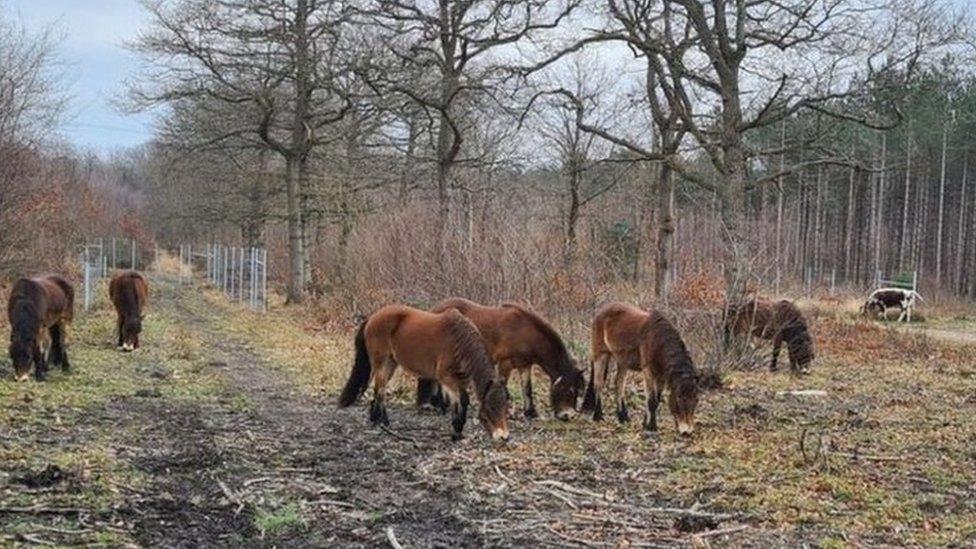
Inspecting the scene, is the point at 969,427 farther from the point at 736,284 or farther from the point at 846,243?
the point at 846,243

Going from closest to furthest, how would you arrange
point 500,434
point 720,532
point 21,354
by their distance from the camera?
1. point 720,532
2. point 500,434
3. point 21,354

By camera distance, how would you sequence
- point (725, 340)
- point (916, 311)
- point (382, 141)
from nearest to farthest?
point (725, 340) → point (382, 141) → point (916, 311)

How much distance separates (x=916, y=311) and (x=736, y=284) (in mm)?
21722

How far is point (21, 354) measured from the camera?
11016 mm

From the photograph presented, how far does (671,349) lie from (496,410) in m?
2.06

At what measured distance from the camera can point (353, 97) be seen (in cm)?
2239

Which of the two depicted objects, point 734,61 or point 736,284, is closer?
point 736,284

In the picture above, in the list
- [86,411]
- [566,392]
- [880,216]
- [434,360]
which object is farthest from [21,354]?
[880,216]

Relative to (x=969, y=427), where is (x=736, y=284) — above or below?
above

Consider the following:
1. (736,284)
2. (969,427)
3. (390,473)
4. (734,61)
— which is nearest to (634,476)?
(390,473)

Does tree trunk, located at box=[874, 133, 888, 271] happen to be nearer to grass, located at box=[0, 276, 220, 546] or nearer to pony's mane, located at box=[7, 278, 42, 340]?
grass, located at box=[0, 276, 220, 546]

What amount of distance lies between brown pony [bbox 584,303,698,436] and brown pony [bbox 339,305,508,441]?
176 centimetres

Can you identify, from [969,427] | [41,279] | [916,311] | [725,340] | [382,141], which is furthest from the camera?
[916,311]

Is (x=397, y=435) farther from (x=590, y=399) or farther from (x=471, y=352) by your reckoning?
(x=590, y=399)
